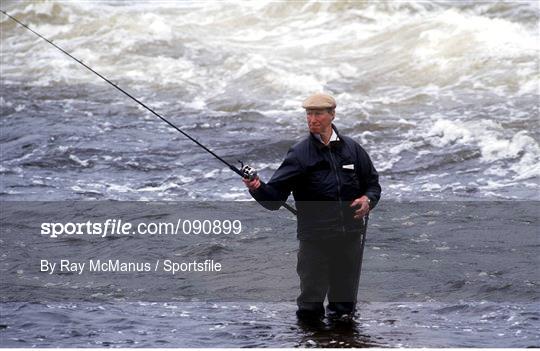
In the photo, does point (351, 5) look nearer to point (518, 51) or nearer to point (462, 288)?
point (518, 51)

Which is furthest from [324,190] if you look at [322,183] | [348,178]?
[348,178]

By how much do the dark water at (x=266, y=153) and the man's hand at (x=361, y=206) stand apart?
846 mm

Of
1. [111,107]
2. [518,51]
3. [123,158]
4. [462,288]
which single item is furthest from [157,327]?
[518,51]

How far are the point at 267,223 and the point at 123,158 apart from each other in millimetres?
3813

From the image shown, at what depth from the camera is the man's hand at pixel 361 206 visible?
22.6 ft

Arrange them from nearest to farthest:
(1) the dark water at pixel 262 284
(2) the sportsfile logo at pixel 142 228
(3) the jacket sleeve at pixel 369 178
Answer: (3) the jacket sleeve at pixel 369 178 → (1) the dark water at pixel 262 284 → (2) the sportsfile logo at pixel 142 228

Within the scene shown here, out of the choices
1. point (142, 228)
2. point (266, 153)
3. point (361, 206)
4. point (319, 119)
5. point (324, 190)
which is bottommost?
point (361, 206)

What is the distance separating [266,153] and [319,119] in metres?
7.75

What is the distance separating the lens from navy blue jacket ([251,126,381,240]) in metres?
6.91

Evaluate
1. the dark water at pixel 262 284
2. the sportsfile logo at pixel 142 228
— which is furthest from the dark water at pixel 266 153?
the sportsfile logo at pixel 142 228

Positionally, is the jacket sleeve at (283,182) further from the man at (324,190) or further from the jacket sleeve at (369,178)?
the jacket sleeve at (369,178)

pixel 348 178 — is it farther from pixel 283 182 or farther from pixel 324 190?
pixel 283 182

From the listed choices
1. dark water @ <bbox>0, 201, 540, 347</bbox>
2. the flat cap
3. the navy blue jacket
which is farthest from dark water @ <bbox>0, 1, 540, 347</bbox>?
the flat cap

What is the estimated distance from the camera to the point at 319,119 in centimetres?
686
